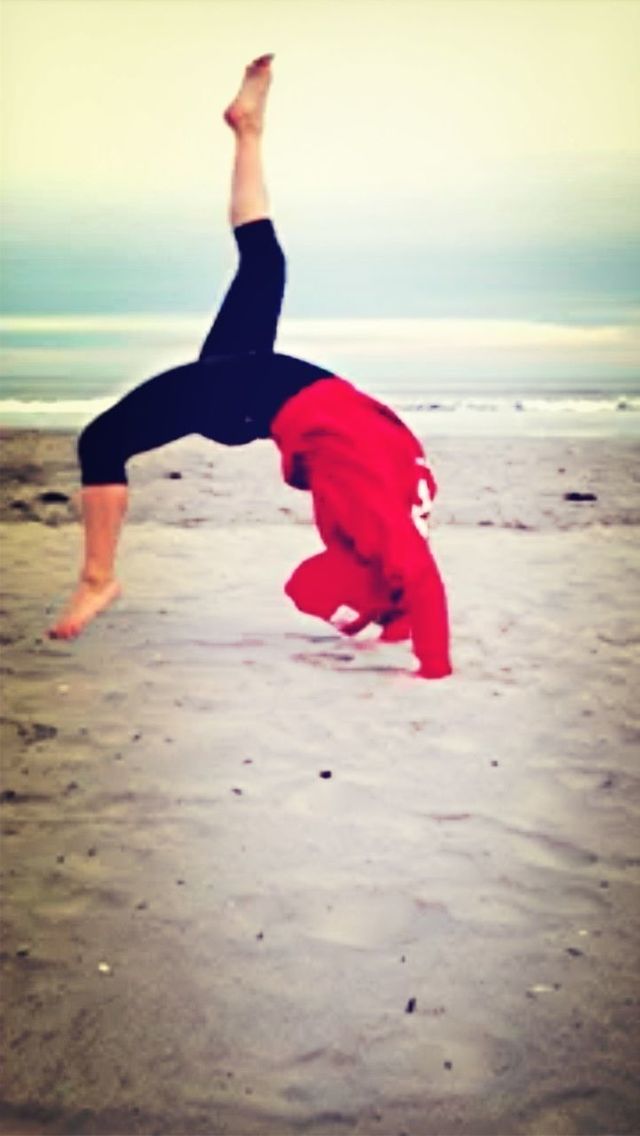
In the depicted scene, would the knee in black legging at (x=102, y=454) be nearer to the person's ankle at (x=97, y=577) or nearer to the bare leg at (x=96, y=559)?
the bare leg at (x=96, y=559)

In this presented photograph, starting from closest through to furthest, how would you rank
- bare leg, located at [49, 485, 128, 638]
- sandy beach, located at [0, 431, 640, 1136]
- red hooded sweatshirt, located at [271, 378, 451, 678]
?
sandy beach, located at [0, 431, 640, 1136]
red hooded sweatshirt, located at [271, 378, 451, 678]
bare leg, located at [49, 485, 128, 638]

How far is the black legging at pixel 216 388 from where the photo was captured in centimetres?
173

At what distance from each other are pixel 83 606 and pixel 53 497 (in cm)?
18

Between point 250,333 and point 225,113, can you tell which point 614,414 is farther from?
point 225,113

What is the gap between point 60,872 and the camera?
1458 millimetres

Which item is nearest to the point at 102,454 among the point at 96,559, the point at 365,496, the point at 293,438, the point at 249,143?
the point at 96,559

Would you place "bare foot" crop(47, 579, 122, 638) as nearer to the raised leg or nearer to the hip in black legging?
the hip in black legging

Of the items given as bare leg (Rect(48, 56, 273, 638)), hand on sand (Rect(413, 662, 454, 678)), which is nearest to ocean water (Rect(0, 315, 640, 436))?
bare leg (Rect(48, 56, 273, 638))

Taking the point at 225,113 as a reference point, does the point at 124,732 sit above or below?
below

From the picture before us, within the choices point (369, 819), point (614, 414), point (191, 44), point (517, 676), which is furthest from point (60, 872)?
point (191, 44)

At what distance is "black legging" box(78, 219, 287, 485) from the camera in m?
1.73

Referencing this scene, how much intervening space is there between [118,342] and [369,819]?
0.82 meters

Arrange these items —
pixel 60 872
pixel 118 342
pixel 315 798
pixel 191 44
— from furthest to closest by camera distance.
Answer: pixel 118 342
pixel 191 44
pixel 315 798
pixel 60 872

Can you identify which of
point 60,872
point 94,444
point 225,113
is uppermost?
point 225,113
